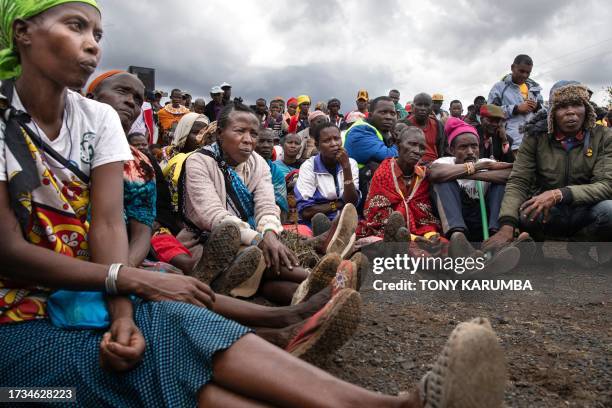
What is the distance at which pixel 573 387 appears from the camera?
83.0 inches

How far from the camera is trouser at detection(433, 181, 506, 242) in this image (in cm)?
443

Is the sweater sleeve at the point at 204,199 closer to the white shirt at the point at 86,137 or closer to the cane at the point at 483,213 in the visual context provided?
the white shirt at the point at 86,137

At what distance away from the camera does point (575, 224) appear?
4.36 meters

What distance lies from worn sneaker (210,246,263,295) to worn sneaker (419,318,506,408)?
65.9 inches

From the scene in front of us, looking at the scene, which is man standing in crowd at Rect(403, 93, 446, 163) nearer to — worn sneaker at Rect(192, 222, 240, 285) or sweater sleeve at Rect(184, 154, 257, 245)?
sweater sleeve at Rect(184, 154, 257, 245)

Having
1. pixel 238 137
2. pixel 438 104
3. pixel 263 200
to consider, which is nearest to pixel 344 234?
pixel 263 200

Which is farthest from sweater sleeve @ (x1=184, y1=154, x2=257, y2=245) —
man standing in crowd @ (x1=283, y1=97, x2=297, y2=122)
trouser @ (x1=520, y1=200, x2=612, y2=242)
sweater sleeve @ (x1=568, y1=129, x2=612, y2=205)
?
man standing in crowd @ (x1=283, y1=97, x2=297, y2=122)

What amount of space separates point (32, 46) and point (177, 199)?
6.32 feet

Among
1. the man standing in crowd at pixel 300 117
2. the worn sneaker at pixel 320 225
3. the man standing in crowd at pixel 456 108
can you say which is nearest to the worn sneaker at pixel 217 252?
the worn sneaker at pixel 320 225

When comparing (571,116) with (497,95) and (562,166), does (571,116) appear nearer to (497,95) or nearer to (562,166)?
(562,166)

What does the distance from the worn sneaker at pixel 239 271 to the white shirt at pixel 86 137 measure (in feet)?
3.58

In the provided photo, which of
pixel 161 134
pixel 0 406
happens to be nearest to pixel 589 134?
pixel 0 406

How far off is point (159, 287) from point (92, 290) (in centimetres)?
21

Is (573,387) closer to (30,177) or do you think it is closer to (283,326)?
(283,326)
